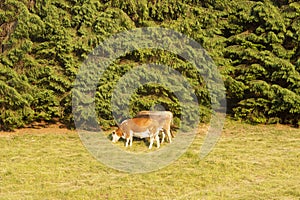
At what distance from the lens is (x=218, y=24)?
15219mm

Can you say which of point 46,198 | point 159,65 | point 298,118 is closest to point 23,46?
point 159,65

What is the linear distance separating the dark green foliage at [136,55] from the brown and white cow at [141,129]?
77.4 inches

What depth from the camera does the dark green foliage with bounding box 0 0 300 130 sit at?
1398 centimetres

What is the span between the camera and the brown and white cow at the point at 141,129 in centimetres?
1191

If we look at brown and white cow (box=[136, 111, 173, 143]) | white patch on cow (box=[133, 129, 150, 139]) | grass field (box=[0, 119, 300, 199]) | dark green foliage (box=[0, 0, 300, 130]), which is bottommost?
grass field (box=[0, 119, 300, 199])

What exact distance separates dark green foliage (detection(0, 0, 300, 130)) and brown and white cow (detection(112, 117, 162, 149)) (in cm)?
197

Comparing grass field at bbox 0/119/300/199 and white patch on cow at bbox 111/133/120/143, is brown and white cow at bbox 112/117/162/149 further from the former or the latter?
grass field at bbox 0/119/300/199

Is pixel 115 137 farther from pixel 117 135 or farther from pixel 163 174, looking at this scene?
pixel 163 174

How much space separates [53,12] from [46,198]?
789cm

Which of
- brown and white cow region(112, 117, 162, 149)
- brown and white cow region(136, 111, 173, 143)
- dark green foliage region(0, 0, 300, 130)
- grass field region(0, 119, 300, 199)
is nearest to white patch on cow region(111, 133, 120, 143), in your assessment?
brown and white cow region(112, 117, 162, 149)

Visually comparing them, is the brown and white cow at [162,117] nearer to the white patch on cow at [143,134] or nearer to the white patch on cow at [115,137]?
the white patch on cow at [143,134]

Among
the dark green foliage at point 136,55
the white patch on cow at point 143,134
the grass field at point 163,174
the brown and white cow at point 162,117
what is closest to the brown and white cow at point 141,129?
the white patch on cow at point 143,134

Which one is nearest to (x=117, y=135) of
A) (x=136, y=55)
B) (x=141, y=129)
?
(x=141, y=129)

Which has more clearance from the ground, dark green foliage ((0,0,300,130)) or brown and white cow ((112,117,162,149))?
dark green foliage ((0,0,300,130))
